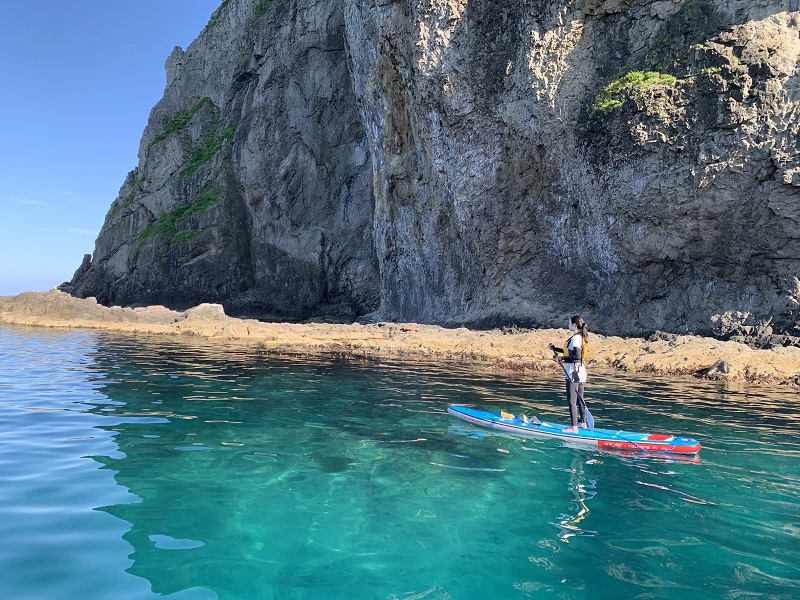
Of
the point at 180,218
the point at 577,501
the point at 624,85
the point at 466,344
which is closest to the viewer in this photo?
the point at 577,501

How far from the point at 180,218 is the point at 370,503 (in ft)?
177

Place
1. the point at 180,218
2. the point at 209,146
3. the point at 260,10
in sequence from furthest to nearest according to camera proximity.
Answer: the point at 209,146 → the point at 260,10 → the point at 180,218

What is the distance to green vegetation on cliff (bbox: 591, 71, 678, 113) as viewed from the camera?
76.3ft

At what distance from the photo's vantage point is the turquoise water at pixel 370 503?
4.60m

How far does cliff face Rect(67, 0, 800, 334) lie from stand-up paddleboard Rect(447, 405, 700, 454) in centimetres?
1466

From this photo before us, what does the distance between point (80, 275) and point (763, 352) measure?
201ft

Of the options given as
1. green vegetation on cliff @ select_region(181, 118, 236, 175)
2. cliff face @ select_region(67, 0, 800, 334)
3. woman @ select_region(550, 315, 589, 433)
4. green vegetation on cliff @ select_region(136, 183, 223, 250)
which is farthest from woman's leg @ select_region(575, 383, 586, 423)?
green vegetation on cliff @ select_region(181, 118, 236, 175)

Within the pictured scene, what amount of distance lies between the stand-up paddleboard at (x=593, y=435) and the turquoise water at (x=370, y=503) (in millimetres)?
351

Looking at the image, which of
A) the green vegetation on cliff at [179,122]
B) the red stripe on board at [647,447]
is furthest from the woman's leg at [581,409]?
the green vegetation on cliff at [179,122]

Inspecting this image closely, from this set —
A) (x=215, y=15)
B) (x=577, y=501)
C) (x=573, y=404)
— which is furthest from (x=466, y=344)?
(x=215, y=15)

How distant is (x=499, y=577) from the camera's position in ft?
15.5

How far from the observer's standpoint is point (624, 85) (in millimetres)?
24406

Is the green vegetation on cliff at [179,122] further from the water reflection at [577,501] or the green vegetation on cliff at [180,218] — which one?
the water reflection at [577,501]

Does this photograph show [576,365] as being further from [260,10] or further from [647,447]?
[260,10]
